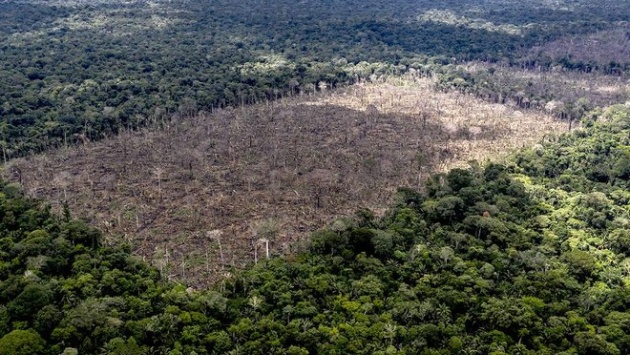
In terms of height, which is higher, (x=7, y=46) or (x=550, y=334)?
(x=7, y=46)

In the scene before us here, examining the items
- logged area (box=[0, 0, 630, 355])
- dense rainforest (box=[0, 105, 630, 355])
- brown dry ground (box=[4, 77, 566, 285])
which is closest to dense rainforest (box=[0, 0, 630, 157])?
logged area (box=[0, 0, 630, 355])

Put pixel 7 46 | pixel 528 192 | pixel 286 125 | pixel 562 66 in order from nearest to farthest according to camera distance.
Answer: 1. pixel 528 192
2. pixel 286 125
3. pixel 7 46
4. pixel 562 66

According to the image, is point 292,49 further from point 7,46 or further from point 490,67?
point 7,46

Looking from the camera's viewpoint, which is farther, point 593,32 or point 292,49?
point 593,32

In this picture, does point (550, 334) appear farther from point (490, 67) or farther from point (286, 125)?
point (490, 67)

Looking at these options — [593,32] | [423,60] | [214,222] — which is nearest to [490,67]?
[423,60]

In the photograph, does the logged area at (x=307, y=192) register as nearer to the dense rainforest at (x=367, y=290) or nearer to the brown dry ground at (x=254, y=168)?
the dense rainforest at (x=367, y=290)

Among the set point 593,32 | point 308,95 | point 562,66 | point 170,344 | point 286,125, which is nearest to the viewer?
point 170,344

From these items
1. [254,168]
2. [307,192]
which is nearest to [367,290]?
[307,192]
